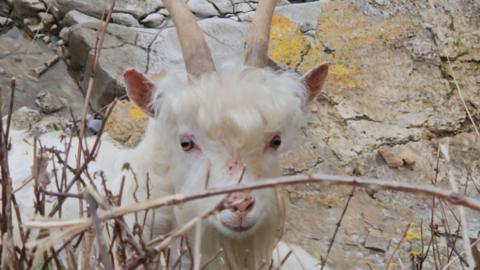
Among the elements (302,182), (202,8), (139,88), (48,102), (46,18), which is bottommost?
(48,102)

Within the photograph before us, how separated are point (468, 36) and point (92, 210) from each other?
14.8ft

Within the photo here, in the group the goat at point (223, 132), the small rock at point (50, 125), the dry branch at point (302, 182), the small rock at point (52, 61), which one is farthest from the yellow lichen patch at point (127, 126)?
the dry branch at point (302, 182)

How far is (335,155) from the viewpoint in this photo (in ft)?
15.7

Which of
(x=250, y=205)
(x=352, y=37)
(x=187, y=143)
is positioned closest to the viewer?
(x=250, y=205)

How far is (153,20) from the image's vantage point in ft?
19.7

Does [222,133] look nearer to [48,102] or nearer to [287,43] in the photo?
[287,43]

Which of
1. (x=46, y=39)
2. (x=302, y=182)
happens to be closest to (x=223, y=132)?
(x=302, y=182)

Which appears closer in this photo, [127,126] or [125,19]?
[127,126]

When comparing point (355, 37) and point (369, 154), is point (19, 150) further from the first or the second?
point (355, 37)

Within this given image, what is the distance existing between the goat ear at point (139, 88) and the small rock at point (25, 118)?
87.3 inches

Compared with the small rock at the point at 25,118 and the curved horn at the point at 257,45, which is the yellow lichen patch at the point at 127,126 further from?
the curved horn at the point at 257,45

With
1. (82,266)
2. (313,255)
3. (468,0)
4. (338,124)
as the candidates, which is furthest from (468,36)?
(82,266)

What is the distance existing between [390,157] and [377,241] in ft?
2.25

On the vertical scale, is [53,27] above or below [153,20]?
below
